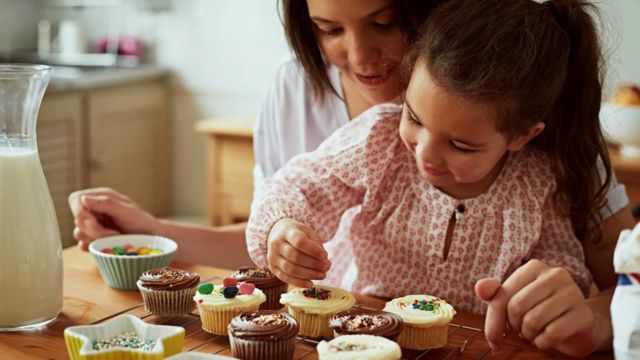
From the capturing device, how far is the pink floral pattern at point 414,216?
1474 mm

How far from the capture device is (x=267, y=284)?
132cm

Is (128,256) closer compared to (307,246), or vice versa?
(307,246)

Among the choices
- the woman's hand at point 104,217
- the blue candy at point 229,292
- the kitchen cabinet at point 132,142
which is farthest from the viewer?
the kitchen cabinet at point 132,142

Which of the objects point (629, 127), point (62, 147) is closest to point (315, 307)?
point (629, 127)

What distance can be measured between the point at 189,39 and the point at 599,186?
125 inches

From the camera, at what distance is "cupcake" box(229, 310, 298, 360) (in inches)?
42.6

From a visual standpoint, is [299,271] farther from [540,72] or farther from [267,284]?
[540,72]

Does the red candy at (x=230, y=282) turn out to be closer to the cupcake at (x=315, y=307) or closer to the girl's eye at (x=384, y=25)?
the cupcake at (x=315, y=307)

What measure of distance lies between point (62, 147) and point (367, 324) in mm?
2844

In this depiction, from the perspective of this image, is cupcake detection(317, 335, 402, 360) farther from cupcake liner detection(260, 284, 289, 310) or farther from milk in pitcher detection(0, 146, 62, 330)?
milk in pitcher detection(0, 146, 62, 330)

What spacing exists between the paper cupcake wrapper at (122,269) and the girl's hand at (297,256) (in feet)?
0.79

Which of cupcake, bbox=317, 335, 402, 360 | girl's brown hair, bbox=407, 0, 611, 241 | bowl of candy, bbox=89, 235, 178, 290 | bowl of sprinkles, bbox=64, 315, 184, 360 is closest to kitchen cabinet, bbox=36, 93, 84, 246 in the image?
bowl of candy, bbox=89, 235, 178, 290

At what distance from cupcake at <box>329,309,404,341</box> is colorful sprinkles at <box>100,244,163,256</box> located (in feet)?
1.44

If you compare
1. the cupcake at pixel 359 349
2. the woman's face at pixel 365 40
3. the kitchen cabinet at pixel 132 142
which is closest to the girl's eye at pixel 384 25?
the woman's face at pixel 365 40
